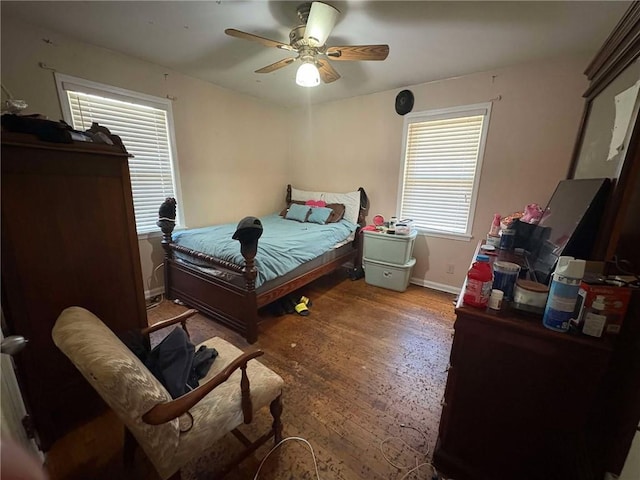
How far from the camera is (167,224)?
2623mm

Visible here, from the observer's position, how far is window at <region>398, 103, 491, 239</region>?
113 inches

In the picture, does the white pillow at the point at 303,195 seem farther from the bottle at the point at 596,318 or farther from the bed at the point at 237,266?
the bottle at the point at 596,318

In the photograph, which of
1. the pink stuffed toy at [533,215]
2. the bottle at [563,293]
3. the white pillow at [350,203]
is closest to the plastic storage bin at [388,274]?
the white pillow at [350,203]

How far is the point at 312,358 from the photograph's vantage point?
200 cm

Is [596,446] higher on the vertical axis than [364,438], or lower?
higher

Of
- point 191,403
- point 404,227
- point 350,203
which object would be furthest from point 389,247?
point 191,403

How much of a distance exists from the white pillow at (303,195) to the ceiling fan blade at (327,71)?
5.82ft

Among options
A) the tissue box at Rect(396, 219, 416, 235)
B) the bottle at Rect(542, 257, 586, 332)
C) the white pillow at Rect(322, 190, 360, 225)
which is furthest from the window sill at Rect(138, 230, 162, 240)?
the bottle at Rect(542, 257, 586, 332)

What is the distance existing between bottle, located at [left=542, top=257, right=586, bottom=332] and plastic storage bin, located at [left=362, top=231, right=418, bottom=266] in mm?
2180

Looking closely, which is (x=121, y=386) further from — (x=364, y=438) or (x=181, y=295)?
(x=181, y=295)

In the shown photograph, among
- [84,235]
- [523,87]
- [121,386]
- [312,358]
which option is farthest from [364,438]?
[523,87]

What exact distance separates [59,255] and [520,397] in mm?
2069

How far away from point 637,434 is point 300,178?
414 cm

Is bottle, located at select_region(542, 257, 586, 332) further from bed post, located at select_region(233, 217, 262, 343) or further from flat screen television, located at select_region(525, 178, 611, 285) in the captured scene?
bed post, located at select_region(233, 217, 262, 343)
